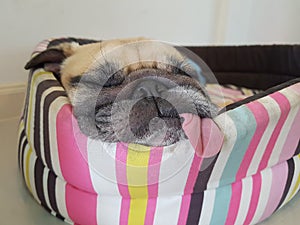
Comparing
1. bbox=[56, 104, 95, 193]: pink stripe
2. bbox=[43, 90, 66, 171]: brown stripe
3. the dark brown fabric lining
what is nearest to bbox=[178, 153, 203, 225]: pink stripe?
bbox=[56, 104, 95, 193]: pink stripe

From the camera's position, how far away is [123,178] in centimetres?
96

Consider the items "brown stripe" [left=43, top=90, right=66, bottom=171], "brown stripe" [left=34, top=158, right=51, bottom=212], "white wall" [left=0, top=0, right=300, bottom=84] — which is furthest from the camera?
"white wall" [left=0, top=0, right=300, bottom=84]

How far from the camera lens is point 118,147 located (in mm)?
931

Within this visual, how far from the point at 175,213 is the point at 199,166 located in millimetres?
145

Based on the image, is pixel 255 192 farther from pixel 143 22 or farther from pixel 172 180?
pixel 143 22

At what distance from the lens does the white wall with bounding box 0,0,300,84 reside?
178 centimetres

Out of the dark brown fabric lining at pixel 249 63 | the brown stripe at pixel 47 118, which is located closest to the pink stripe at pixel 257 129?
the brown stripe at pixel 47 118

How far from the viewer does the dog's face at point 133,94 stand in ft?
3.07

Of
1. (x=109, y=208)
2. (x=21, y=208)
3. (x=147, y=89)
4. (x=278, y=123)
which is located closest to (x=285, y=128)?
(x=278, y=123)

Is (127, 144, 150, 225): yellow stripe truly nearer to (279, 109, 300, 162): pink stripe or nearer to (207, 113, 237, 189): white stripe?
(207, 113, 237, 189): white stripe

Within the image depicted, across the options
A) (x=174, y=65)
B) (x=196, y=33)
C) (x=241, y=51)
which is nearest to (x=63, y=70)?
(x=174, y=65)

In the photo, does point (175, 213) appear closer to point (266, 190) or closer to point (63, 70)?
point (266, 190)

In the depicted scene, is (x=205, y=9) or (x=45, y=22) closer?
(x=45, y=22)

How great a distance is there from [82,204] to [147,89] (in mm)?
333
